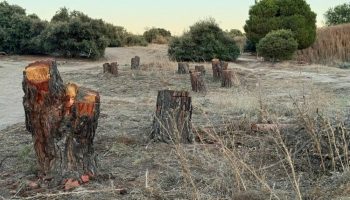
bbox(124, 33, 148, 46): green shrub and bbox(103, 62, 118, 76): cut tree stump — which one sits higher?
bbox(124, 33, 148, 46): green shrub

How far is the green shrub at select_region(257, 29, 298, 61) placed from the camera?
2297 centimetres

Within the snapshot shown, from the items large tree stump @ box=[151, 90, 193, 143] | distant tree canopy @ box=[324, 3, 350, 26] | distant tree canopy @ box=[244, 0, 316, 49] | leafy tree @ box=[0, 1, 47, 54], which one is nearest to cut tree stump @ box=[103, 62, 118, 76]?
large tree stump @ box=[151, 90, 193, 143]

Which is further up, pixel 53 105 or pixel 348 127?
pixel 53 105

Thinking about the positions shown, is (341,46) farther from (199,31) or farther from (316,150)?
(316,150)

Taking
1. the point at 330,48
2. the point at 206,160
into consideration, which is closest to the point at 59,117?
the point at 206,160

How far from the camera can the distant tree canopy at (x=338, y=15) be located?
4038 centimetres

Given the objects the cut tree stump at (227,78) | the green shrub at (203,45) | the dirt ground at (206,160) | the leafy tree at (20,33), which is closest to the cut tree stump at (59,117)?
the dirt ground at (206,160)

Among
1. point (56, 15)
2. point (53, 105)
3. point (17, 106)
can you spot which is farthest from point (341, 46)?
point (53, 105)

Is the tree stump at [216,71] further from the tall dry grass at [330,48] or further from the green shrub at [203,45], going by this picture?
the tall dry grass at [330,48]

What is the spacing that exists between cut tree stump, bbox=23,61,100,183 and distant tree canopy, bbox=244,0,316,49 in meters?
22.3

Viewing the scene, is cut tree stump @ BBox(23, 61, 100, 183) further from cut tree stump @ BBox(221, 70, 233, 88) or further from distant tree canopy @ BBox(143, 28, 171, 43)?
distant tree canopy @ BBox(143, 28, 171, 43)

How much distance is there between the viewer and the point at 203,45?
2273cm

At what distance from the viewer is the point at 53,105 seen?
14.9 ft

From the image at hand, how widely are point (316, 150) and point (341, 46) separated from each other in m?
22.4
